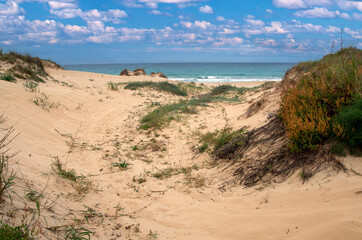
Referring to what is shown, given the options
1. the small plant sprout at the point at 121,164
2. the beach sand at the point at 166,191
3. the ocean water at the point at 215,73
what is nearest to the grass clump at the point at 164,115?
the beach sand at the point at 166,191

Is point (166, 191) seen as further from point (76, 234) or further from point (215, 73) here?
point (215, 73)

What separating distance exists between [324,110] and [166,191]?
2735 mm

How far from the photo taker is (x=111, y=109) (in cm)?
1061

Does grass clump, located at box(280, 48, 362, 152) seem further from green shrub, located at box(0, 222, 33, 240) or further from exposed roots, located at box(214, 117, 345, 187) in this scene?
green shrub, located at box(0, 222, 33, 240)

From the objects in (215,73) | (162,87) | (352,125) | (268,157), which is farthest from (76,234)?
(215,73)

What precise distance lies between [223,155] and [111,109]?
6.68m

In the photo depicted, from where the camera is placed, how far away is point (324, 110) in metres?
4.02

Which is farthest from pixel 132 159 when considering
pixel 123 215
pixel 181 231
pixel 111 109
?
pixel 111 109

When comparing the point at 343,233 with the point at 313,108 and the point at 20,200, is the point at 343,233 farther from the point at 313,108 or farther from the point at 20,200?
the point at 20,200

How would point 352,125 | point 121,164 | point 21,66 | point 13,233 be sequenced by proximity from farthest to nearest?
point 21,66 < point 121,164 < point 352,125 < point 13,233

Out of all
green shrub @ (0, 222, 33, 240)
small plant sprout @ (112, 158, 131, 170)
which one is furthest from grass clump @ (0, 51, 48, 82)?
green shrub @ (0, 222, 33, 240)

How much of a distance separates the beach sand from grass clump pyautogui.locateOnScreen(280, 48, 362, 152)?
0.47 meters

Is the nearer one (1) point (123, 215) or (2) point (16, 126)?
(1) point (123, 215)

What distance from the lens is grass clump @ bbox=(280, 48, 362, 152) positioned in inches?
145
